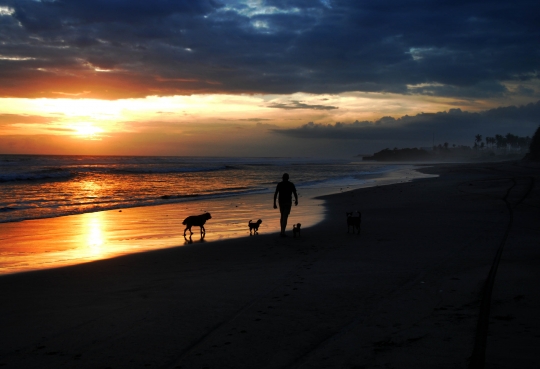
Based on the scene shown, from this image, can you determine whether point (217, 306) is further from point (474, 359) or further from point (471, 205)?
point (471, 205)

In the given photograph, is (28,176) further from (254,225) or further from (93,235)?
(254,225)

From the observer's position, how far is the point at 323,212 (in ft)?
59.7

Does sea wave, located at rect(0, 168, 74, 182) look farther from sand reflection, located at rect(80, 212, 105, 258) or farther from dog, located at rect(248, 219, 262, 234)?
dog, located at rect(248, 219, 262, 234)

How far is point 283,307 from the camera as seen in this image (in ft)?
18.9

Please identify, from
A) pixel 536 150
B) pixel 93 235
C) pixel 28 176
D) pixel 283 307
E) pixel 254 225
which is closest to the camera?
pixel 283 307

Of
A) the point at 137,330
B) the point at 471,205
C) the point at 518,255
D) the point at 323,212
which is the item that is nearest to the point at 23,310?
the point at 137,330

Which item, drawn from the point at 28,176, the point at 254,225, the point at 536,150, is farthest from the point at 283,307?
the point at 536,150

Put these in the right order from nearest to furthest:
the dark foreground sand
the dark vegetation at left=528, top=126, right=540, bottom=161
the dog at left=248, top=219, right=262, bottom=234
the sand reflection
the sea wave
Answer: the dark foreground sand < the sand reflection < the dog at left=248, top=219, right=262, bottom=234 < the sea wave < the dark vegetation at left=528, top=126, right=540, bottom=161

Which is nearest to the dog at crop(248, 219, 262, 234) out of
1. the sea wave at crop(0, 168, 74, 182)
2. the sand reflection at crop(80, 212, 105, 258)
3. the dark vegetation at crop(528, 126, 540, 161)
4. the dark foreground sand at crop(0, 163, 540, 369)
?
the dark foreground sand at crop(0, 163, 540, 369)

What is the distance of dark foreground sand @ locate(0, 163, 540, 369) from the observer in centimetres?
429

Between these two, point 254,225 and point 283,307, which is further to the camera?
point 254,225

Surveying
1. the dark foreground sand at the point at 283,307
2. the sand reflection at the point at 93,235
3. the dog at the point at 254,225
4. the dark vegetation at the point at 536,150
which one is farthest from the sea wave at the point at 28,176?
the dark vegetation at the point at 536,150

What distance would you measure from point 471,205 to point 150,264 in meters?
14.1

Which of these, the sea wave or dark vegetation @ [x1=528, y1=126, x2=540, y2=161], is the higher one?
dark vegetation @ [x1=528, y1=126, x2=540, y2=161]
